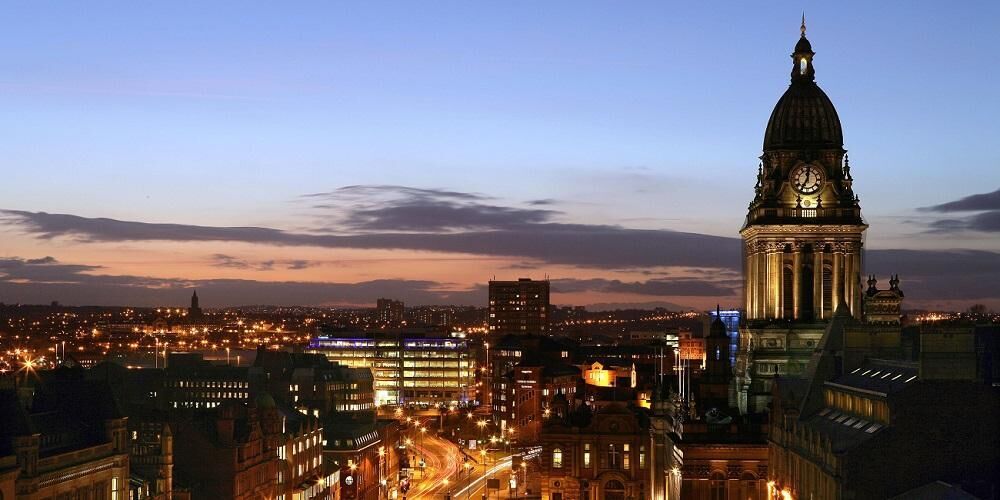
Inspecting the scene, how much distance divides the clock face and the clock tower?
84 millimetres

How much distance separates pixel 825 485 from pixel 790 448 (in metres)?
14.1

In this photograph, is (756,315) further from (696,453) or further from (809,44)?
(809,44)

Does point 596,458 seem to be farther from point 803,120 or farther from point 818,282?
point 803,120

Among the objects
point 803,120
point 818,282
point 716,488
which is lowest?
point 716,488

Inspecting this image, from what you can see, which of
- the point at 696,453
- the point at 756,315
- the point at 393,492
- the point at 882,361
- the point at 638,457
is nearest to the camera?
the point at 882,361

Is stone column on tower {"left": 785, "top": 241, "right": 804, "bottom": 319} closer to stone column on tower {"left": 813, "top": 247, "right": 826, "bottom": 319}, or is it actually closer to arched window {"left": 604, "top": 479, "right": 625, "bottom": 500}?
stone column on tower {"left": 813, "top": 247, "right": 826, "bottom": 319}

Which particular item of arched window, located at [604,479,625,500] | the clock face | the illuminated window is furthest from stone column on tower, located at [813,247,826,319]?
arched window, located at [604,479,625,500]

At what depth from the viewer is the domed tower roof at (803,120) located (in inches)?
4732

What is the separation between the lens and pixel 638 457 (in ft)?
522

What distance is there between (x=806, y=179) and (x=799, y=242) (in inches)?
214

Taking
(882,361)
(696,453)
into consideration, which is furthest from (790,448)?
(696,453)

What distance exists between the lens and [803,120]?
12088 cm

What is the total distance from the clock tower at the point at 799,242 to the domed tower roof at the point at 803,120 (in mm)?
84

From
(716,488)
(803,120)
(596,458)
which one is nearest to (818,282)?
(803,120)
